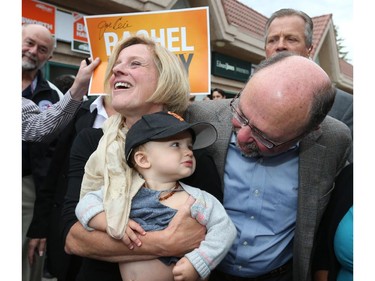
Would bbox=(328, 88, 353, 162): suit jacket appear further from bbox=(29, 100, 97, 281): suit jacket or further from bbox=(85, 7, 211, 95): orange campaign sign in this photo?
bbox=(29, 100, 97, 281): suit jacket

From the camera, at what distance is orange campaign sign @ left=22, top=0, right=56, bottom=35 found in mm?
7172

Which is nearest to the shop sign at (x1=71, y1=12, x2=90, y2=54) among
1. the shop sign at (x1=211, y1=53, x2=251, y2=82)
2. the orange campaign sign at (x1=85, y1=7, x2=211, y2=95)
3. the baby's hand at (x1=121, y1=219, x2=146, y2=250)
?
the shop sign at (x1=211, y1=53, x2=251, y2=82)

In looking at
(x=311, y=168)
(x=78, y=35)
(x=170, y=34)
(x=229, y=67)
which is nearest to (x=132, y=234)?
(x=311, y=168)

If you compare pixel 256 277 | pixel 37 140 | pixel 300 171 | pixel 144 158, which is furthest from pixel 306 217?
pixel 37 140

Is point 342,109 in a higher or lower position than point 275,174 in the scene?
higher

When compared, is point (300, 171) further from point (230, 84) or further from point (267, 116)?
point (230, 84)

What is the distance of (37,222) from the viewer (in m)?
2.72

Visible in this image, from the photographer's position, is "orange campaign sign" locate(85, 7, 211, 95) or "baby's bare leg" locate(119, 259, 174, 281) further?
"orange campaign sign" locate(85, 7, 211, 95)

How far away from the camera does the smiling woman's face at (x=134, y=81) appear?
1.91 m

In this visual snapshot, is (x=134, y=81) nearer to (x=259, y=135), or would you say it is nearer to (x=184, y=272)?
(x=259, y=135)

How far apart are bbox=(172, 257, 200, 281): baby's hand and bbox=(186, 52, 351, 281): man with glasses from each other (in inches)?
16.3

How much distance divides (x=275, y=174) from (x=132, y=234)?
0.75 m

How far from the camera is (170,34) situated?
107 inches

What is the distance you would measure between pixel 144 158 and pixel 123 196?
201 mm
